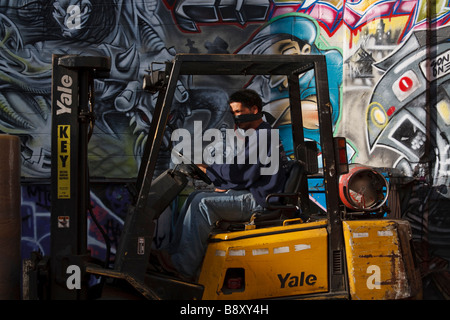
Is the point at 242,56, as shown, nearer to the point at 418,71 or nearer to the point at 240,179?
the point at 240,179

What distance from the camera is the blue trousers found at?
383 centimetres

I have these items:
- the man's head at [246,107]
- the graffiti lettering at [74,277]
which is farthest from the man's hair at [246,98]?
the graffiti lettering at [74,277]

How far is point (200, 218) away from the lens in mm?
3898

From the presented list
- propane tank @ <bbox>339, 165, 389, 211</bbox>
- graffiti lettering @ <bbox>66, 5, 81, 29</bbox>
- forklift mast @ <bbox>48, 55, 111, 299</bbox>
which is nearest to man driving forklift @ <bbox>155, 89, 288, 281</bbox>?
propane tank @ <bbox>339, 165, 389, 211</bbox>

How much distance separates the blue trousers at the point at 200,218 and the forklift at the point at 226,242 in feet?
0.32

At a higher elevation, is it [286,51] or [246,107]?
[286,51]

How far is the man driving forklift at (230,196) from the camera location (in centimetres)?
385

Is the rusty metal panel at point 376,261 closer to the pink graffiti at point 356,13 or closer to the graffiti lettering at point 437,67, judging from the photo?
the graffiti lettering at point 437,67

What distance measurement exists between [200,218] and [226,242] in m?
0.33

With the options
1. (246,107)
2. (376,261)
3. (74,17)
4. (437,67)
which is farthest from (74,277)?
(437,67)

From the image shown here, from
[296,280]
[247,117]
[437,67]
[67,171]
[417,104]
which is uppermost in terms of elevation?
[437,67]

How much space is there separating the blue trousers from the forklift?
10 cm

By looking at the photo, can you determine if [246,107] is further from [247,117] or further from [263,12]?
[263,12]

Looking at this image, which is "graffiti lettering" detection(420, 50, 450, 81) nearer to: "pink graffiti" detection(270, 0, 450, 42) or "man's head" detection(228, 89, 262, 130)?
"pink graffiti" detection(270, 0, 450, 42)
